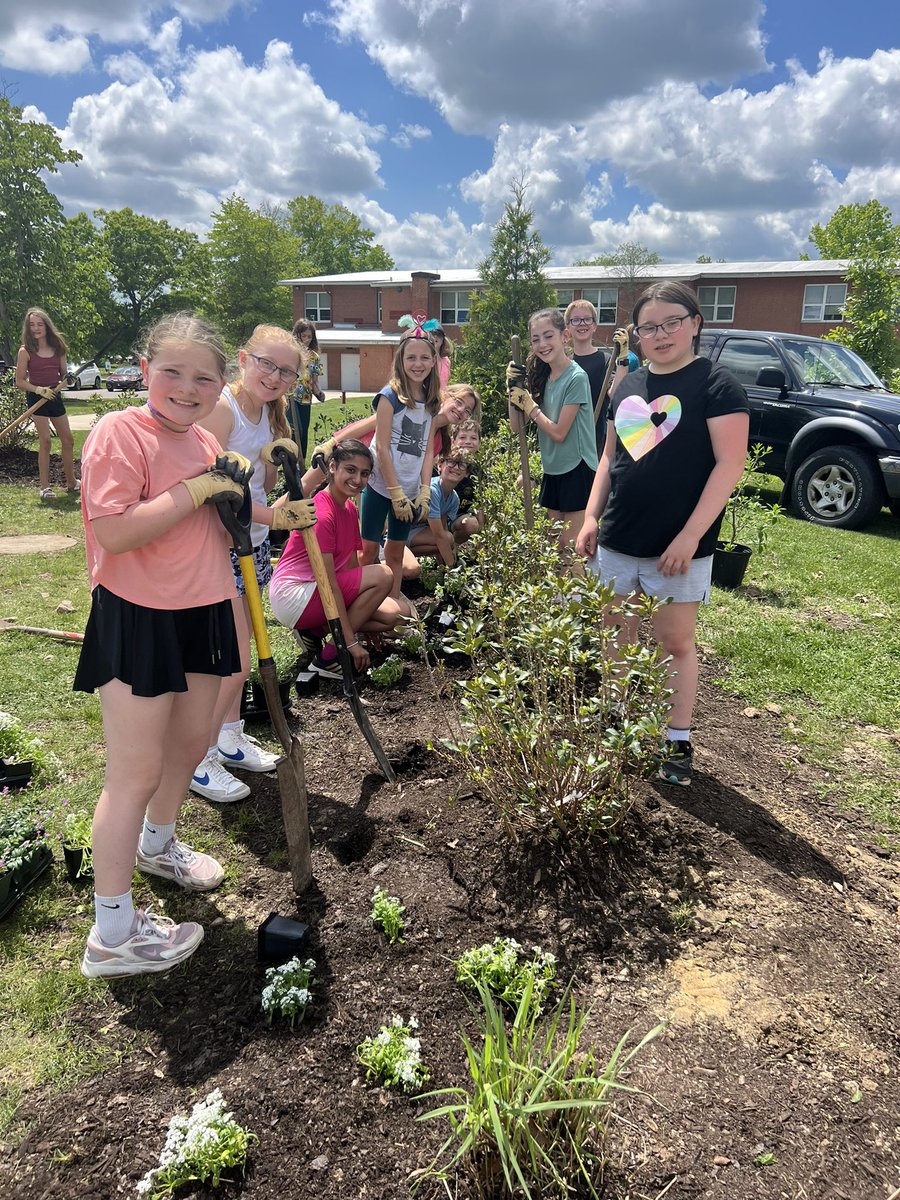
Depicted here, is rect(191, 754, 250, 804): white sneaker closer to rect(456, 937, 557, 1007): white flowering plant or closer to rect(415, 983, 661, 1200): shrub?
rect(456, 937, 557, 1007): white flowering plant

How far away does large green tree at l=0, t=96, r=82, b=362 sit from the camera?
18.1 metres

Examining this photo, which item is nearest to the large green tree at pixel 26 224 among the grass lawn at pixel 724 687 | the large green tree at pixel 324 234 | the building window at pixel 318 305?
the grass lawn at pixel 724 687

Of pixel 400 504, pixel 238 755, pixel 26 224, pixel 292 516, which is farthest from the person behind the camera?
pixel 26 224

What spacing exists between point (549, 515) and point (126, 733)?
11.4 feet

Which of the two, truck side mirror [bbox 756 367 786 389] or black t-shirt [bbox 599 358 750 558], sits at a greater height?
truck side mirror [bbox 756 367 786 389]

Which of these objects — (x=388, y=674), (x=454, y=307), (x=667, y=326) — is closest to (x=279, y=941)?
(x=388, y=674)

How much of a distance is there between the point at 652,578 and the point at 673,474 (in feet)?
1.46

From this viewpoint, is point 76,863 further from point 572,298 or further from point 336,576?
point 572,298

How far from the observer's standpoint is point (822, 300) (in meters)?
31.4

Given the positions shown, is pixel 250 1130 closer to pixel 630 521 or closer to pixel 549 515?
pixel 630 521

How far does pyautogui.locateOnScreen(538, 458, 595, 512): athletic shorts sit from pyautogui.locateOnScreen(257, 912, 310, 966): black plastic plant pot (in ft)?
10.8

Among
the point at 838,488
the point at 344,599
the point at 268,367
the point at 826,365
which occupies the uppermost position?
the point at 826,365

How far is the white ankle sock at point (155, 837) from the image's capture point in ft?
8.29

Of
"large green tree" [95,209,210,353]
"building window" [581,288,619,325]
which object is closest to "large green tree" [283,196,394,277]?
"large green tree" [95,209,210,353]
